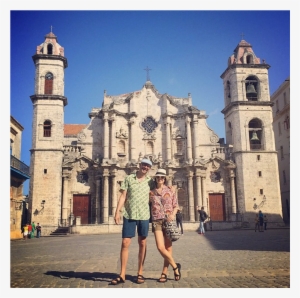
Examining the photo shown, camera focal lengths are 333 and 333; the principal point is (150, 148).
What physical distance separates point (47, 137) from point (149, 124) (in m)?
8.50

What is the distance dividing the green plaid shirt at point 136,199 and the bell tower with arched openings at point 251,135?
69.3 feet

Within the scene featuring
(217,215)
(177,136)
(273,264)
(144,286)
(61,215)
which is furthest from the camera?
(177,136)

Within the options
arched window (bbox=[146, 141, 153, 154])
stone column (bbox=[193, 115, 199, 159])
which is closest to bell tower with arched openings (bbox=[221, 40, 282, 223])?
stone column (bbox=[193, 115, 199, 159])

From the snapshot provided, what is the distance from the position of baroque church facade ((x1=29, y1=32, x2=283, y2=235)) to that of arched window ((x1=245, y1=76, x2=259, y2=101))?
77 millimetres

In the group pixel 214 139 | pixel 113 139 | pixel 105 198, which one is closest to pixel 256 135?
pixel 214 139

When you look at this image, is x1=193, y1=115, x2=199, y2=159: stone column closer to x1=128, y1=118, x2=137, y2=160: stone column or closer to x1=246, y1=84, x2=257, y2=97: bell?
x1=246, y1=84, x2=257, y2=97: bell

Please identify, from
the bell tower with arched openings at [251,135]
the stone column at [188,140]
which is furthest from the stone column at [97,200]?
the bell tower with arched openings at [251,135]

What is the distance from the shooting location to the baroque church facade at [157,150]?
971 inches

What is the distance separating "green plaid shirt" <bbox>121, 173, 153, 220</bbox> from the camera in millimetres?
5148

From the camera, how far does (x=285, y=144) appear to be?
2575 centimetres

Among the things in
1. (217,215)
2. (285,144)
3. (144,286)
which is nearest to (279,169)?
(285,144)

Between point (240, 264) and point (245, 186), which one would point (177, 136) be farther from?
point (240, 264)

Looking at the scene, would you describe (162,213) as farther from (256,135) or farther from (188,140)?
(256,135)
